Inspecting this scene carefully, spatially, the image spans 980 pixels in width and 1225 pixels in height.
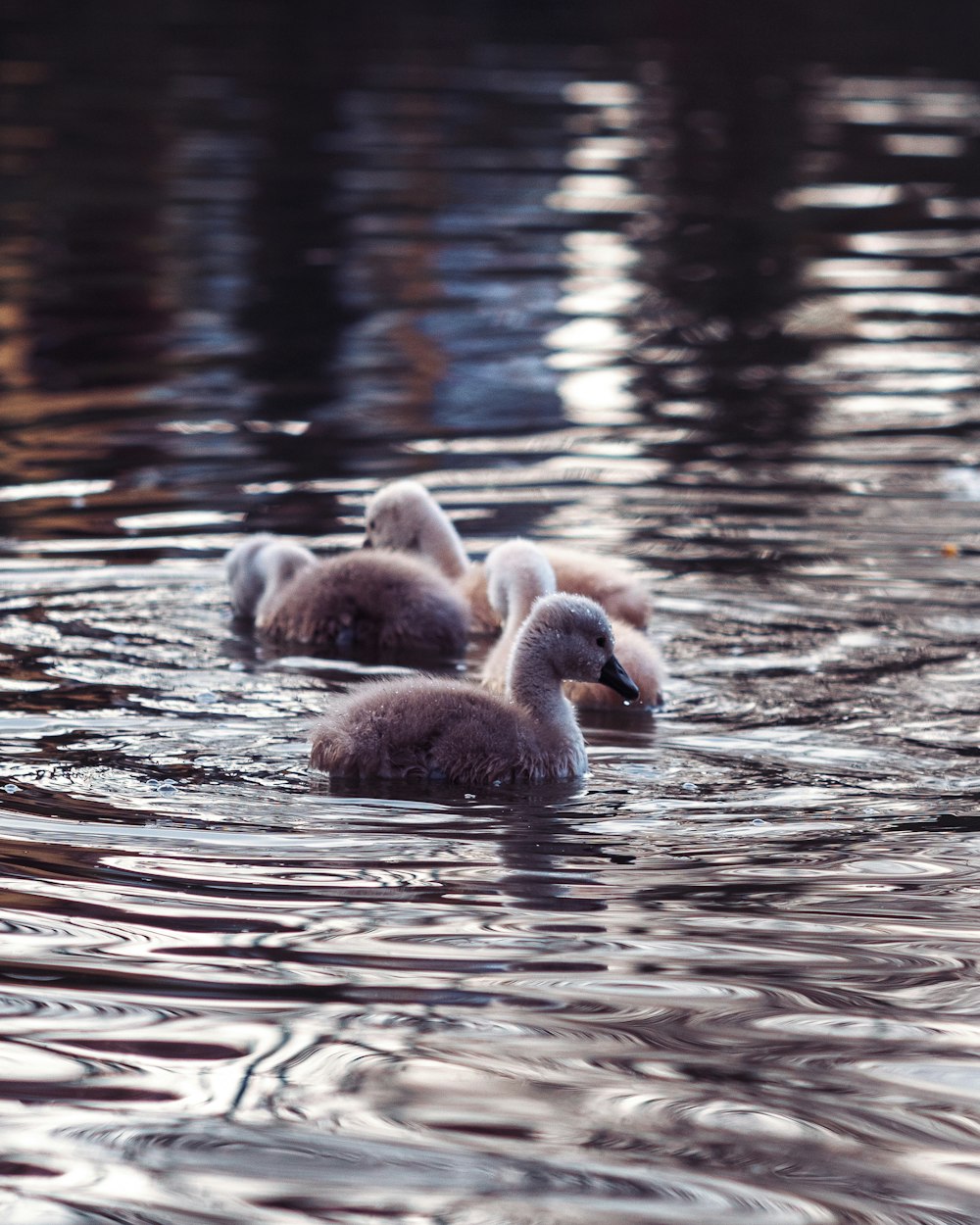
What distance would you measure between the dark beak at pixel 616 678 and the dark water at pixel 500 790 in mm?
195

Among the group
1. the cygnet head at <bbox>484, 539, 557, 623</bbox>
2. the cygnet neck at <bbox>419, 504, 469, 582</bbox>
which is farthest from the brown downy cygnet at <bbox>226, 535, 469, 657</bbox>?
the cygnet neck at <bbox>419, 504, 469, 582</bbox>

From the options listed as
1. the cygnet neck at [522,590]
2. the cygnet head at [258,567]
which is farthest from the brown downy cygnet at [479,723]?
the cygnet head at [258,567]

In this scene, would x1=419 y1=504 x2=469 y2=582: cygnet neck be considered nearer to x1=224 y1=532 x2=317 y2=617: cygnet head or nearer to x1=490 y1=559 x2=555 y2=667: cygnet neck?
x1=224 y1=532 x2=317 y2=617: cygnet head

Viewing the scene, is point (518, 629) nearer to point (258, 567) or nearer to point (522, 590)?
point (522, 590)

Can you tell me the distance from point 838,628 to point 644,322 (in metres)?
6.66

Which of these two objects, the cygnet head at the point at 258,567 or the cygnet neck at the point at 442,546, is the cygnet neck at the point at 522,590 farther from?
the cygnet neck at the point at 442,546

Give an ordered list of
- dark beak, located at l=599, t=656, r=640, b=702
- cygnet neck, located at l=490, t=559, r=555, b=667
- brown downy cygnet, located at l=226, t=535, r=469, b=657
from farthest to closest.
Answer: brown downy cygnet, located at l=226, t=535, r=469, b=657 < cygnet neck, located at l=490, t=559, r=555, b=667 < dark beak, located at l=599, t=656, r=640, b=702

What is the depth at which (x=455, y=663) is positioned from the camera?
7531 millimetres

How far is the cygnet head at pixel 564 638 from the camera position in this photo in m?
5.97

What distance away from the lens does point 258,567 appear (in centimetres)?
781

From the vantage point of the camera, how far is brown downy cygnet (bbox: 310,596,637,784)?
5.66 m

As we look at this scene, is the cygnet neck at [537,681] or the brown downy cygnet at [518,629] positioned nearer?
the cygnet neck at [537,681]

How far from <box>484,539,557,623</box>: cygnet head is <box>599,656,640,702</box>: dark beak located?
796 millimetres

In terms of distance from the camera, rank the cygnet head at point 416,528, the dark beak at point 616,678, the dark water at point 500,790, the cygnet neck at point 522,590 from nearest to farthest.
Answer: the dark water at point 500,790
the dark beak at point 616,678
the cygnet neck at point 522,590
the cygnet head at point 416,528
